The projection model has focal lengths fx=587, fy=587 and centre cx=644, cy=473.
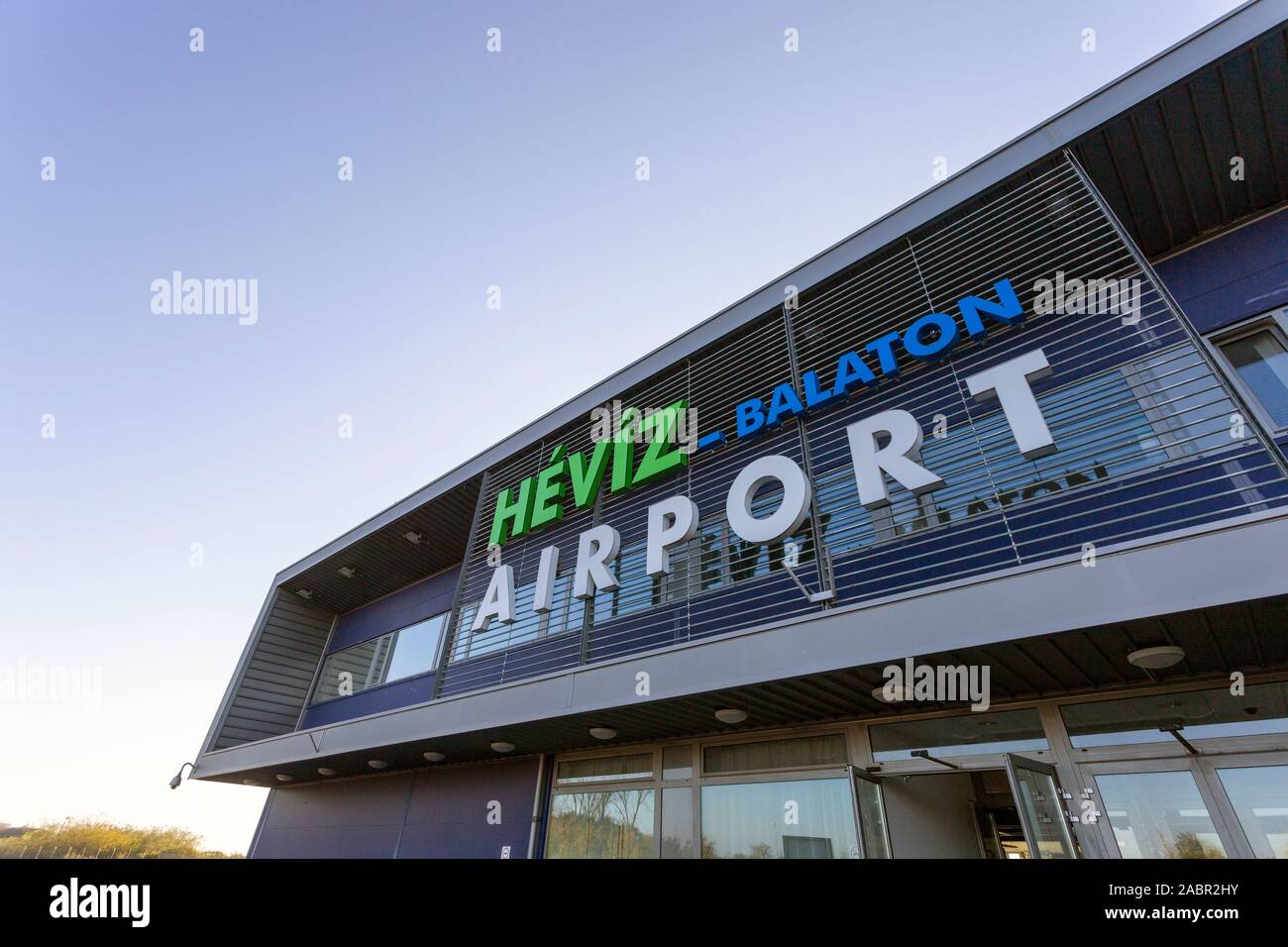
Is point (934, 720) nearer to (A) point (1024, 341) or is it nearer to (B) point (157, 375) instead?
(A) point (1024, 341)

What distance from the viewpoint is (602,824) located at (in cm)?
757

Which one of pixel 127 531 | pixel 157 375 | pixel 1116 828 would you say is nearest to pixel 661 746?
pixel 1116 828

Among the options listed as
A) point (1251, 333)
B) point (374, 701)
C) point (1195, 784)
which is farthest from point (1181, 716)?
point (374, 701)

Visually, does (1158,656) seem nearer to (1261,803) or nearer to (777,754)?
(1261,803)

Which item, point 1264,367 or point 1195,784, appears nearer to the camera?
point 1195,784

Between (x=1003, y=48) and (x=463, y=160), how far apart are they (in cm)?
793

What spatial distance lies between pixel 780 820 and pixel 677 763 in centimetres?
145

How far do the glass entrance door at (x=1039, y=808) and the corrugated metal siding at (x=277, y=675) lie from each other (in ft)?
47.3

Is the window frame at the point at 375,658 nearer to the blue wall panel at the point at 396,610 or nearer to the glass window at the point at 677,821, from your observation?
the blue wall panel at the point at 396,610

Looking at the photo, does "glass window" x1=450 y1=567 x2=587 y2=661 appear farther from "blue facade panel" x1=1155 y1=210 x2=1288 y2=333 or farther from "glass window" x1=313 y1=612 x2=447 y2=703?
"blue facade panel" x1=1155 y1=210 x2=1288 y2=333

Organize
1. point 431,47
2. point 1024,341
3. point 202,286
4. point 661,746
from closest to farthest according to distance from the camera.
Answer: point 1024,341 < point 661,746 < point 202,286 < point 431,47

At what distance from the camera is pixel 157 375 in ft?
34.1

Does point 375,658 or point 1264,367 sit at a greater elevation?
point 1264,367

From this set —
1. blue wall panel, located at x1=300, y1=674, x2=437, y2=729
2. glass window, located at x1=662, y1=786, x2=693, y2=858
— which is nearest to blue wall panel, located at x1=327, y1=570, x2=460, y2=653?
blue wall panel, located at x1=300, y1=674, x2=437, y2=729
